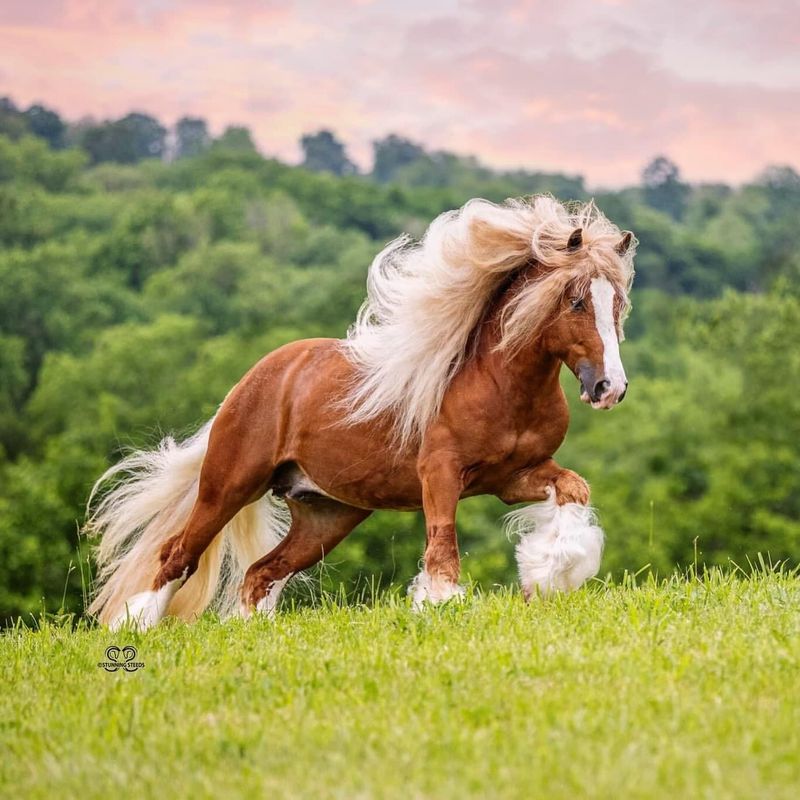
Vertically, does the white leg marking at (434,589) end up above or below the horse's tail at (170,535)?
above

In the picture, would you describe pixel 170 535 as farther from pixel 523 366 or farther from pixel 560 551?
pixel 560 551

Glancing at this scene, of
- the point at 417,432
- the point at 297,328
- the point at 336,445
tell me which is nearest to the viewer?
the point at 417,432

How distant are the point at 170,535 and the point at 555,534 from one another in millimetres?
3128

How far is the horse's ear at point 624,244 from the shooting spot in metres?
8.20

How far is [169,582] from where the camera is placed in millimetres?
9594

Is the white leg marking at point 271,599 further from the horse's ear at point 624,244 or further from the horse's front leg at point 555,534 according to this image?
the horse's ear at point 624,244

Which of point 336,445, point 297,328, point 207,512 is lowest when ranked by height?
point 297,328

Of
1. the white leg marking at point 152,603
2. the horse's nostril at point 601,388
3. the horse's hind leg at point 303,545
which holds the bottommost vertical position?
the white leg marking at point 152,603

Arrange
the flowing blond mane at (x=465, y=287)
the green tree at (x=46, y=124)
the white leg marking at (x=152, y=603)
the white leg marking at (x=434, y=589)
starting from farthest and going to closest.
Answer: the green tree at (x=46, y=124), the white leg marking at (x=152, y=603), the flowing blond mane at (x=465, y=287), the white leg marking at (x=434, y=589)

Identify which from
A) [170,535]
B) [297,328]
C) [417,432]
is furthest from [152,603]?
[297,328]

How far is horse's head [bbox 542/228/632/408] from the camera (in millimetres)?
7750

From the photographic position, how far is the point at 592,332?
7852mm

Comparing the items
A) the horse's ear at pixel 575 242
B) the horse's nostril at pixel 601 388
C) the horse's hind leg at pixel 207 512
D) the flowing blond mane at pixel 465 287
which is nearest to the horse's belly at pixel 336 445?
the flowing blond mane at pixel 465 287

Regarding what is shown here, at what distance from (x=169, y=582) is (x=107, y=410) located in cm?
4549
